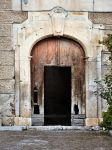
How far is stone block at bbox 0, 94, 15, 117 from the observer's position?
12492mm

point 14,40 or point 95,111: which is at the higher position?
point 14,40

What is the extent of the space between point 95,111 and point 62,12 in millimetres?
2953

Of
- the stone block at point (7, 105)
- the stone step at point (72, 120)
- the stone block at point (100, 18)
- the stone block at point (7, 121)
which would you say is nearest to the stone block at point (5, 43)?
the stone block at point (7, 105)

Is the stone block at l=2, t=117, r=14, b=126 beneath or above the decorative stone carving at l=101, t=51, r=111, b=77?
beneath

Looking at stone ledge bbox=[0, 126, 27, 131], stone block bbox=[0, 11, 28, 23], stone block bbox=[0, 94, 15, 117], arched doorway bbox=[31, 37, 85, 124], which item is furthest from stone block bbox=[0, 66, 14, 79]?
stone ledge bbox=[0, 126, 27, 131]

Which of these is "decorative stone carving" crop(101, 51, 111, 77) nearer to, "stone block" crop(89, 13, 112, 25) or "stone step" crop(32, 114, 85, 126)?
"stone block" crop(89, 13, 112, 25)

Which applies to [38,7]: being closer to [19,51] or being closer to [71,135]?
[19,51]

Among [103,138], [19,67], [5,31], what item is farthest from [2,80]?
[103,138]

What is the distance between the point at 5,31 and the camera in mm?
12484

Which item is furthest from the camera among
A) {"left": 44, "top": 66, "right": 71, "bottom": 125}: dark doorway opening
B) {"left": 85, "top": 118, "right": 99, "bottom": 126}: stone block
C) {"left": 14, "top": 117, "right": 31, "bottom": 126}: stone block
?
{"left": 44, "top": 66, "right": 71, "bottom": 125}: dark doorway opening

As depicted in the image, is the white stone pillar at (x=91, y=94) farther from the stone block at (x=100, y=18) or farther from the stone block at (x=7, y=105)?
the stone block at (x=7, y=105)

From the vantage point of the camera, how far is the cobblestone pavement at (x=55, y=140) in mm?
9172

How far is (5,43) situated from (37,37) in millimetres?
918

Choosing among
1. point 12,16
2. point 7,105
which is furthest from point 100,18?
point 7,105
